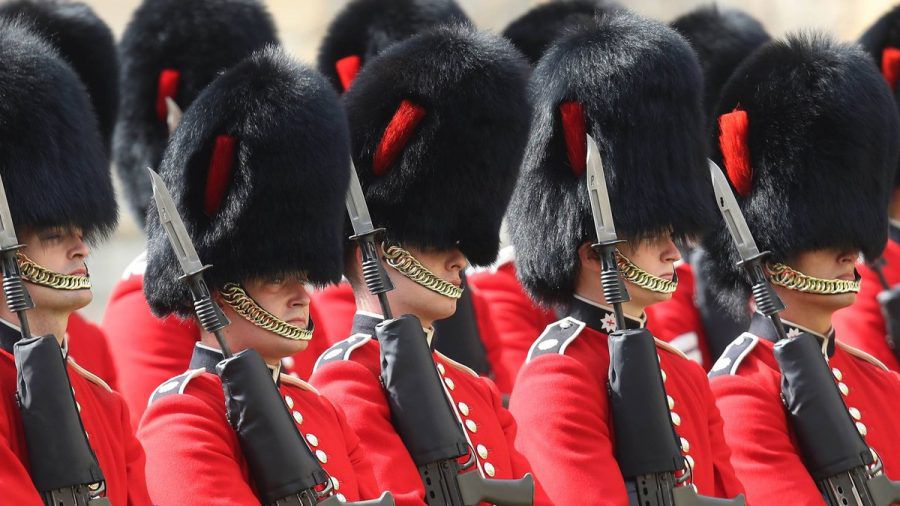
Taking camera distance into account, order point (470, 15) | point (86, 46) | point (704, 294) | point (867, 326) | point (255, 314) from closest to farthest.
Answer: point (255, 314)
point (86, 46)
point (867, 326)
point (704, 294)
point (470, 15)

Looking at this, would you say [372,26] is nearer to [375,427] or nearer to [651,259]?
[651,259]

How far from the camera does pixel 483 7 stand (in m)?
12.6

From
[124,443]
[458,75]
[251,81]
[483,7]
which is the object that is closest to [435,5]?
[458,75]

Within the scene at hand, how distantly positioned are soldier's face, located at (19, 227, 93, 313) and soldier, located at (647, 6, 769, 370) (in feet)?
7.95

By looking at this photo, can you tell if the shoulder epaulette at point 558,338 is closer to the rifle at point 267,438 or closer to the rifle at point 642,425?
the rifle at point 642,425

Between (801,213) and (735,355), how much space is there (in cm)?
50

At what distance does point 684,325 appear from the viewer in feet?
19.7

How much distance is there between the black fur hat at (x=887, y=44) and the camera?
662 cm

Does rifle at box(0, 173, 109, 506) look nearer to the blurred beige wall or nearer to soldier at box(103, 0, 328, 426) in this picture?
soldier at box(103, 0, 328, 426)

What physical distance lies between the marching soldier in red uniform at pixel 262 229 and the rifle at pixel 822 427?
4.07 feet

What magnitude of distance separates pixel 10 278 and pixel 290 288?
74 centimetres

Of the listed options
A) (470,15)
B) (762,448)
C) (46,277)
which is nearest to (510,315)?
(762,448)

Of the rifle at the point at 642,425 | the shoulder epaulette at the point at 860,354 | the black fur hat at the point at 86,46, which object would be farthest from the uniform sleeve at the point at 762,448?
the black fur hat at the point at 86,46

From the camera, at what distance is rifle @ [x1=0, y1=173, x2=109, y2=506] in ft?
10.6
